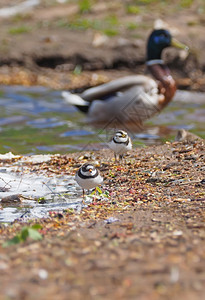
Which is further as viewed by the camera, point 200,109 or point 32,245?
point 200,109

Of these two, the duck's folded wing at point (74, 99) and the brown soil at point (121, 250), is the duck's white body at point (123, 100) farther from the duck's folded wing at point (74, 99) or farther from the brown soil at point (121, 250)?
the brown soil at point (121, 250)

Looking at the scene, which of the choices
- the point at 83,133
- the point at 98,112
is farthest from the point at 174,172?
the point at 98,112

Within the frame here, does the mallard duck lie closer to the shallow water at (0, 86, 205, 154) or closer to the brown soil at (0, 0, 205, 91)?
the shallow water at (0, 86, 205, 154)

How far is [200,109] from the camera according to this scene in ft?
39.9

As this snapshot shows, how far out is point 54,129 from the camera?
417 inches

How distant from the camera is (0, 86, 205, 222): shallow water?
233 inches

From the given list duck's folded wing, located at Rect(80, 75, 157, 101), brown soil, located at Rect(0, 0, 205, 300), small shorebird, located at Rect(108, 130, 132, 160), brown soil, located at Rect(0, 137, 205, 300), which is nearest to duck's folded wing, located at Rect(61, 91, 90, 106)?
duck's folded wing, located at Rect(80, 75, 157, 101)

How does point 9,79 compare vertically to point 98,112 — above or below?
above

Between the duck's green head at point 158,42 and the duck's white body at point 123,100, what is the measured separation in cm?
145

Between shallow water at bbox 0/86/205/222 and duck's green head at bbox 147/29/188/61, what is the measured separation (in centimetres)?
123

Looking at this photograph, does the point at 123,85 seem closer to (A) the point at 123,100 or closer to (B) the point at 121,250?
(A) the point at 123,100

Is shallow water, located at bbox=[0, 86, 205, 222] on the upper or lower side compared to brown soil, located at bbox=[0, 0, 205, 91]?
lower

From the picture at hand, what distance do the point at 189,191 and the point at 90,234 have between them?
1580mm

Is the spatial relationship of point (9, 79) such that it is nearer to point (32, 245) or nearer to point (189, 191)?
point (189, 191)
